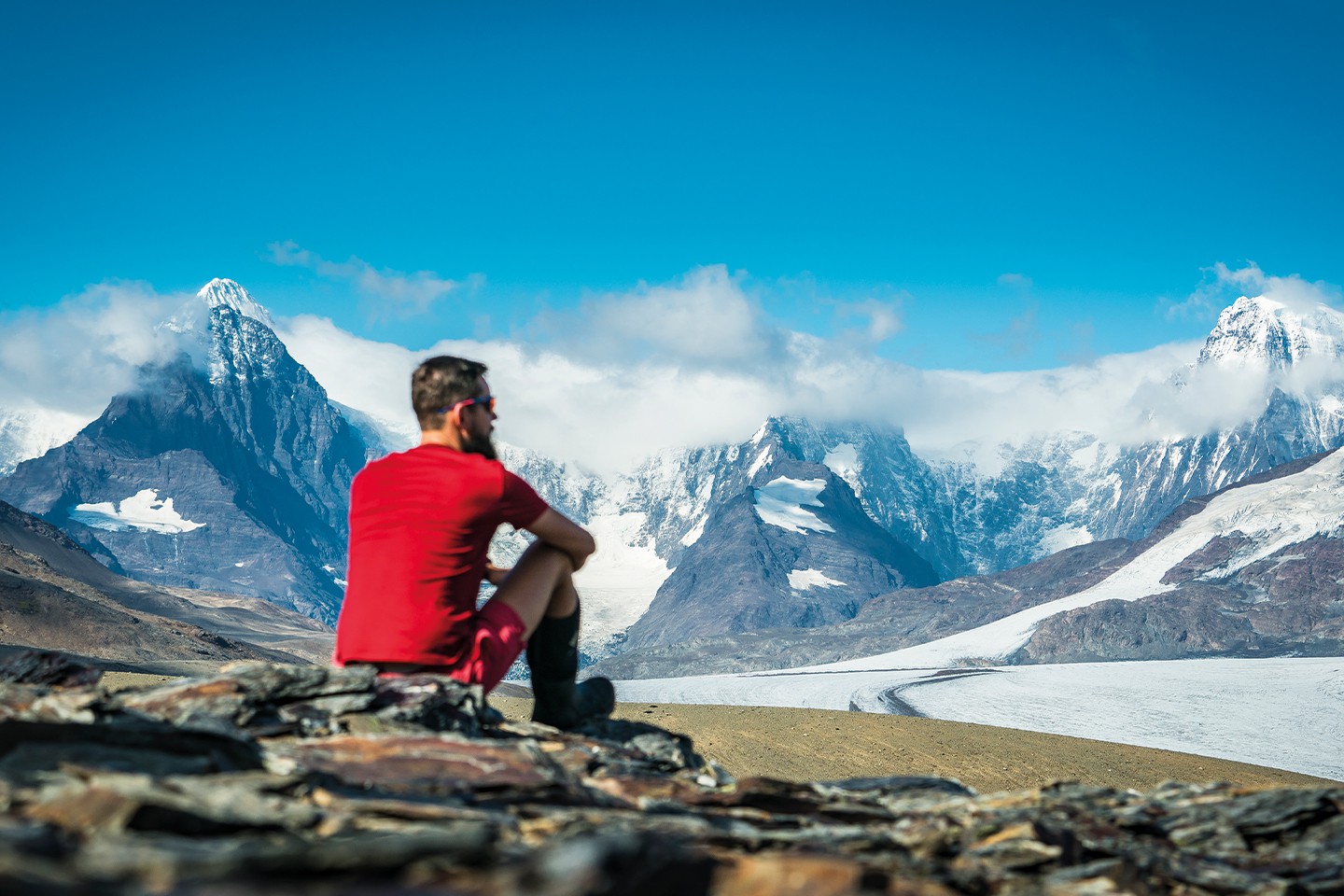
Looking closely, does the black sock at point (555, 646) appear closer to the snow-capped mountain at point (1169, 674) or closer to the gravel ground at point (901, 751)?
the gravel ground at point (901, 751)

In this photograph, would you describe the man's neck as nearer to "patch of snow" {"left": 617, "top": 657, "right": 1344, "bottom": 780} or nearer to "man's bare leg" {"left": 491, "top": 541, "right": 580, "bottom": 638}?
"man's bare leg" {"left": 491, "top": 541, "right": 580, "bottom": 638}

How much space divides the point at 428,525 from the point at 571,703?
2218 millimetres

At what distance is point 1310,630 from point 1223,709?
105 meters

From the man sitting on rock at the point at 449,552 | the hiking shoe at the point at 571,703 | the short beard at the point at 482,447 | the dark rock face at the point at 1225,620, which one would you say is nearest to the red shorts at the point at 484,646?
the man sitting on rock at the point at 449,552

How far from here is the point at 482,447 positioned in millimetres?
7117

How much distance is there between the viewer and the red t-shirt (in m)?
6.71

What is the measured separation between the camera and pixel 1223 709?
8294cm

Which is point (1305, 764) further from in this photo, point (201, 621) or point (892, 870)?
point (201, 621)

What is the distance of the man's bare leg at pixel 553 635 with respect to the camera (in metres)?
7.28

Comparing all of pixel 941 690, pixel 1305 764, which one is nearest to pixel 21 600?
pixel 941 690

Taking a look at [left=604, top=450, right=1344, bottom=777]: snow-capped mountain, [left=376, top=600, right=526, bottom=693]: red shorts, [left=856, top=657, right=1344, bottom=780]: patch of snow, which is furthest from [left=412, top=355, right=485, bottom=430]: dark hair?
[left=604, top=450, right=1344, bottom=777]: snow-capped mountain

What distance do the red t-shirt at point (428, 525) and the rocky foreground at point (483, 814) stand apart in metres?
0.50

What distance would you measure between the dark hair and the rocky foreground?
1.58 meters

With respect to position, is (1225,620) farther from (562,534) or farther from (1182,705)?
(562,534)
